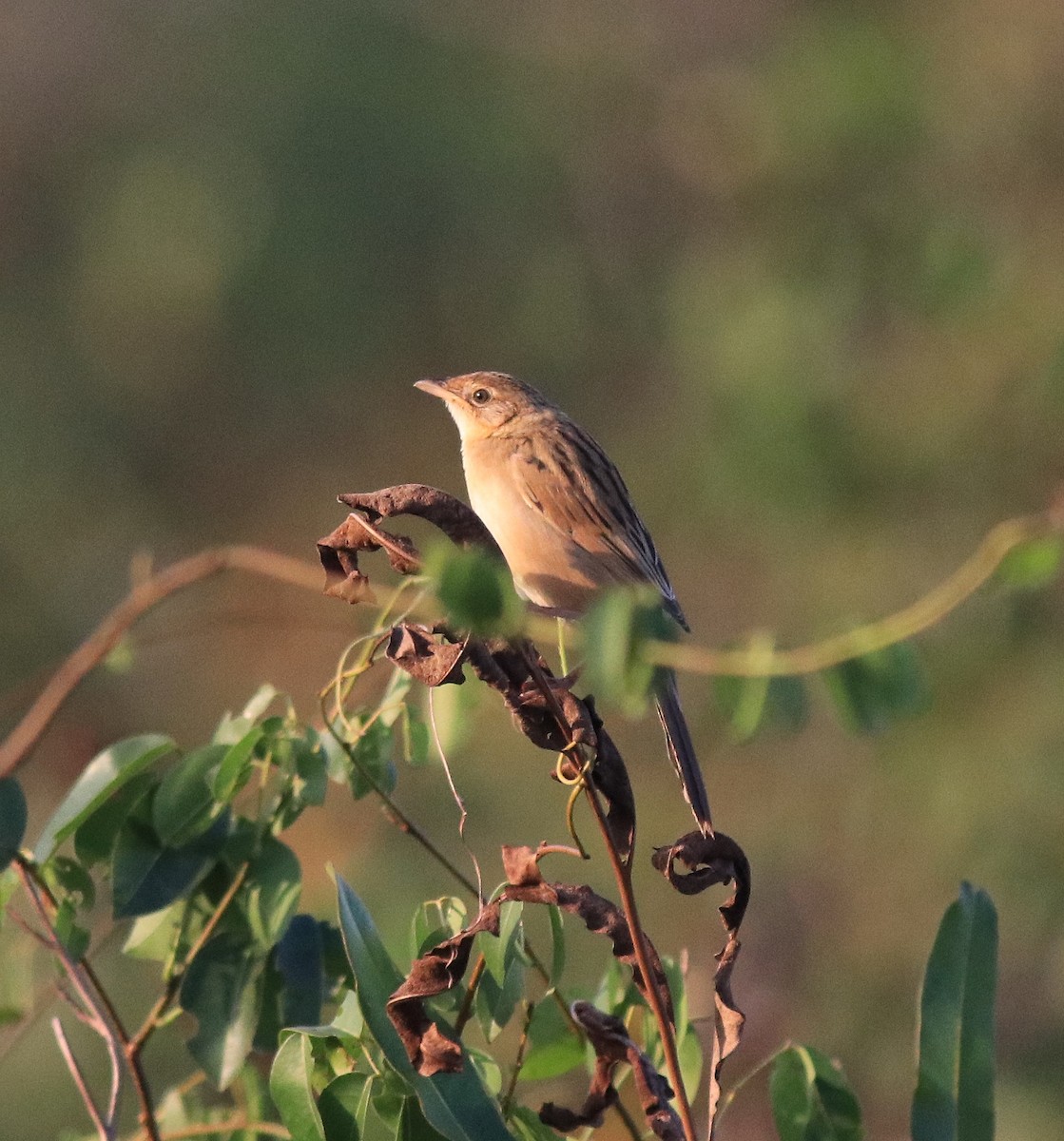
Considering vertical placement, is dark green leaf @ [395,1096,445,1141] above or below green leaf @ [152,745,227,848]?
below

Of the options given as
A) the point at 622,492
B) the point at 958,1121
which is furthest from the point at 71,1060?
the point at 622,492

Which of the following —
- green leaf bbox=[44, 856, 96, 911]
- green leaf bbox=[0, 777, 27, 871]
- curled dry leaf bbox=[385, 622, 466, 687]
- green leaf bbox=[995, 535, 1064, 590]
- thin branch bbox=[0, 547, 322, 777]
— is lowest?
green leaf bbox=[44, 856, 96, 911]

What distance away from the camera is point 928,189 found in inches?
407

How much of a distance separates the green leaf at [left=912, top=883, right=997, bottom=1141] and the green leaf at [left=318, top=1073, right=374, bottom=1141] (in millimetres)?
811

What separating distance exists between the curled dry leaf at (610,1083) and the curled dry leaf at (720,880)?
0.20 feet

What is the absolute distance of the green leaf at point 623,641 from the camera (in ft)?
5.58

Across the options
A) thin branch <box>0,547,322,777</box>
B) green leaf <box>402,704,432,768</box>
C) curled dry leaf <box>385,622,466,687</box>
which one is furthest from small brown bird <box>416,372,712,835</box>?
thin branch <box>0,547,322,777</box>

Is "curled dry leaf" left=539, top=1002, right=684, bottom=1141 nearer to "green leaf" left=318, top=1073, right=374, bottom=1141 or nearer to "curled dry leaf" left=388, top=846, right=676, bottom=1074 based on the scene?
"curled dry leaf" left=388, top=846, right=676, bottom=1074

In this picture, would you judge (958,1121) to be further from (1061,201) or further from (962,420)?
(1061,201)

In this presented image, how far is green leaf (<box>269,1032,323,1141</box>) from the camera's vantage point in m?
2.14

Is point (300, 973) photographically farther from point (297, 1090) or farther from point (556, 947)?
point (556, 947)


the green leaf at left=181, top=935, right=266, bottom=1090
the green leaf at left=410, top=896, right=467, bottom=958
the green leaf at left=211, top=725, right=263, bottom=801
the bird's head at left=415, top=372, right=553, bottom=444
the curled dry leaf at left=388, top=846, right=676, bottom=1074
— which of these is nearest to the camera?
the curled dry leaf at left=388, top=846, right=676, bottom=1074

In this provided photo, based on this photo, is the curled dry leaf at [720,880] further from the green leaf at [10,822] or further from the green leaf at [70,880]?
the green leaf at [70,880]

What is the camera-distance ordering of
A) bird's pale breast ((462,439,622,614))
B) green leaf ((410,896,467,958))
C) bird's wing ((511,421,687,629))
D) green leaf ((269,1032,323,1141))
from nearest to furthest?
green leaf ((269,1032,323,1141)) → green leaf ((410,896,467,958)) → bird's pale breast ((462,439,622,614)) → bird's wing ((511,421,687,629))
